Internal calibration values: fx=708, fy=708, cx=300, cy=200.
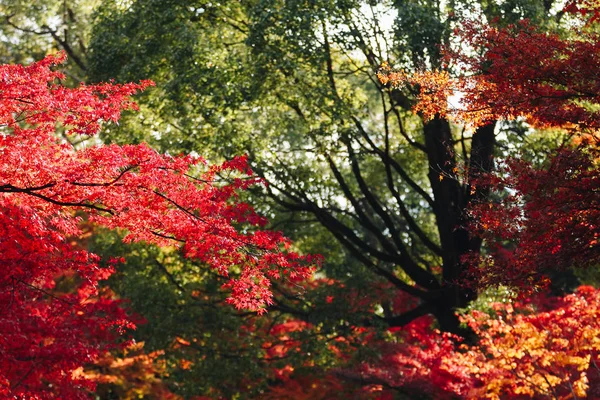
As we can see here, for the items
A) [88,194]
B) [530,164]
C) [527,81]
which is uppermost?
[527,81]

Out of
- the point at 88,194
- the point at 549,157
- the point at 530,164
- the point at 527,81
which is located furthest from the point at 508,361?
the point at 88,194

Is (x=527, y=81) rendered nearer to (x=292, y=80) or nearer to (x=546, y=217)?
(x=546, y=217)

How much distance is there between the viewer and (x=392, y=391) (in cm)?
1397

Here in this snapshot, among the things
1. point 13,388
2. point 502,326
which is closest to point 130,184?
point 13,388

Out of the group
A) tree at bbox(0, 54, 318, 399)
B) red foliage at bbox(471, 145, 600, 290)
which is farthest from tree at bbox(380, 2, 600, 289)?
tree at bbox(0, 54, 318, 399)

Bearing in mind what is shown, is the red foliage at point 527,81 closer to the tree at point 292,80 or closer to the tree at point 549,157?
the tree at point 549,157

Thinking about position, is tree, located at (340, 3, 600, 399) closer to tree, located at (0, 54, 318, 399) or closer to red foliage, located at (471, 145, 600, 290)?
red foliage, located at (471, 145, 600, 290)

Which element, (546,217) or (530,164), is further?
(530,164)

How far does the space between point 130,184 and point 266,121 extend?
→ 723cm

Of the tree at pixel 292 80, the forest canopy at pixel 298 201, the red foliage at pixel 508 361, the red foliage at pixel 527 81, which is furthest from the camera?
the tree at pixel 292 80

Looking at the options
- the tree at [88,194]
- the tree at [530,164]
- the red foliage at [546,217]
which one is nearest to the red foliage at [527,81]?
the tree at [530,164]

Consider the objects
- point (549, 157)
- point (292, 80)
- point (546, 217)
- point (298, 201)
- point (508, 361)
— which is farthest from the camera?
point (298, 201)

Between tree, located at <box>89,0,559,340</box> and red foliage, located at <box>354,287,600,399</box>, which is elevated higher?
tree, located at <box>89,0,559,340</box>

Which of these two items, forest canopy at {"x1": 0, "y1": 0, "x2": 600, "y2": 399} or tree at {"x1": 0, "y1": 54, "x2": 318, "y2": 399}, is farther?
forest canopy at {"x1": 0, "y1": 0, "x2": 600, "y2": 399}
